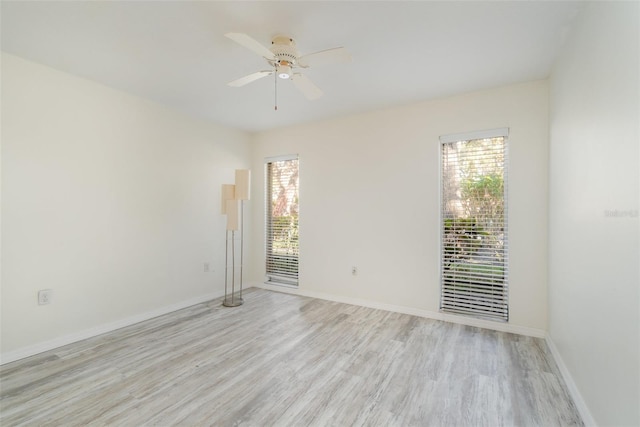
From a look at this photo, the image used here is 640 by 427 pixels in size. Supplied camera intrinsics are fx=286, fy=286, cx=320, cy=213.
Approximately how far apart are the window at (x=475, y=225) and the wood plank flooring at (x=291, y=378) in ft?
1.14

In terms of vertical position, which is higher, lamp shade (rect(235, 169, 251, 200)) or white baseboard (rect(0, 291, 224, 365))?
lamp shade (rect(235, 169, 251, 200))

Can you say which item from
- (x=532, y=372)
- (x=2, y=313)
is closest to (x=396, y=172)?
(x=532, y=372)

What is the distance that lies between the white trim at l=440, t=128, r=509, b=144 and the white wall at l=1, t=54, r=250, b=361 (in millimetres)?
3185

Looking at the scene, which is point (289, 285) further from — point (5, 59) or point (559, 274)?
point (5, 59)

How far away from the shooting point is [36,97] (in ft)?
8.34

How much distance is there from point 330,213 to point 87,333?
3017 millimetres

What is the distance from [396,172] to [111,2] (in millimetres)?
3002

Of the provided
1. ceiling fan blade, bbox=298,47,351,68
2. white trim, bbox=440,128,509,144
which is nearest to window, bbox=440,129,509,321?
white trim, bbox=440,128,509,144

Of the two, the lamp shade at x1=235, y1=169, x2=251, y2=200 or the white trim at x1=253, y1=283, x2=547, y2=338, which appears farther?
the lamp shade at x1=235, y1=169, x2=251, y2=200

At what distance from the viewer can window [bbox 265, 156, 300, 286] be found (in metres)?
4.50

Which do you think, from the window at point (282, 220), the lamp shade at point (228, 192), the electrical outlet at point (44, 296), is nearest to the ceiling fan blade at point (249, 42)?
the lamp shade at point (228, 192)

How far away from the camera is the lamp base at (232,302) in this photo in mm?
3808

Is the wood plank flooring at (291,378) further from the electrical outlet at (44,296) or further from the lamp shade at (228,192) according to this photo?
the lamp shade at (228,192)

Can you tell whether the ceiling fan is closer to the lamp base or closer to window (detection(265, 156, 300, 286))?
window (detection(265, 156, 300, 286))
